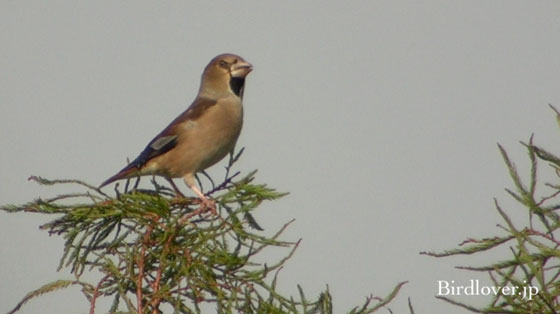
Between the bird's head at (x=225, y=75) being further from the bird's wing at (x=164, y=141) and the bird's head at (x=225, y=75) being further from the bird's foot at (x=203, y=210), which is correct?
the bird's foot at (x=203, y=210)

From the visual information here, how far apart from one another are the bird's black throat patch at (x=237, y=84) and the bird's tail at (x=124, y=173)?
1.71m

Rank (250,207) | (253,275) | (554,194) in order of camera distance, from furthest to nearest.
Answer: (250,207)
(253,275)
(554,194)

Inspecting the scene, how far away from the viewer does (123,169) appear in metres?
8.61

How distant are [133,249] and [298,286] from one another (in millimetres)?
944

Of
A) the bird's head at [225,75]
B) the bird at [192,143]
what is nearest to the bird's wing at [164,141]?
the bird at [192,143]

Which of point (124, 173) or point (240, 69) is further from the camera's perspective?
point (240, 69)

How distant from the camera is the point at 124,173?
28.1 feet

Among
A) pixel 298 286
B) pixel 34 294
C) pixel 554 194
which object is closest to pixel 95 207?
pixel 34 294

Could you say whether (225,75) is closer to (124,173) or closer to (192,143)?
(192,143)

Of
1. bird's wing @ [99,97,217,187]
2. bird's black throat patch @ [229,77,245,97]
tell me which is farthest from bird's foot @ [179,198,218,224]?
bird's black throat patch @ [229,77,245,97]

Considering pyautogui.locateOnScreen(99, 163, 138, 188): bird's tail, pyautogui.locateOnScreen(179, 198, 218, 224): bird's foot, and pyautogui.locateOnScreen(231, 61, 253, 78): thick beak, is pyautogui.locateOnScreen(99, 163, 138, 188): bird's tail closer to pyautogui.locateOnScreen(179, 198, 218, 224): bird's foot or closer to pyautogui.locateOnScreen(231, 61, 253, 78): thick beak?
pyautogui.locateOnScreen(231, 61, 253, 78): thick beak

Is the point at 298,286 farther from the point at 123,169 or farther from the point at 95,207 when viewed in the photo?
the point at 123,169

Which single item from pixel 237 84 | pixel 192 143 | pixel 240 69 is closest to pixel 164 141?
pixel 192 143

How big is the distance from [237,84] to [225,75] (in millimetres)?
163
